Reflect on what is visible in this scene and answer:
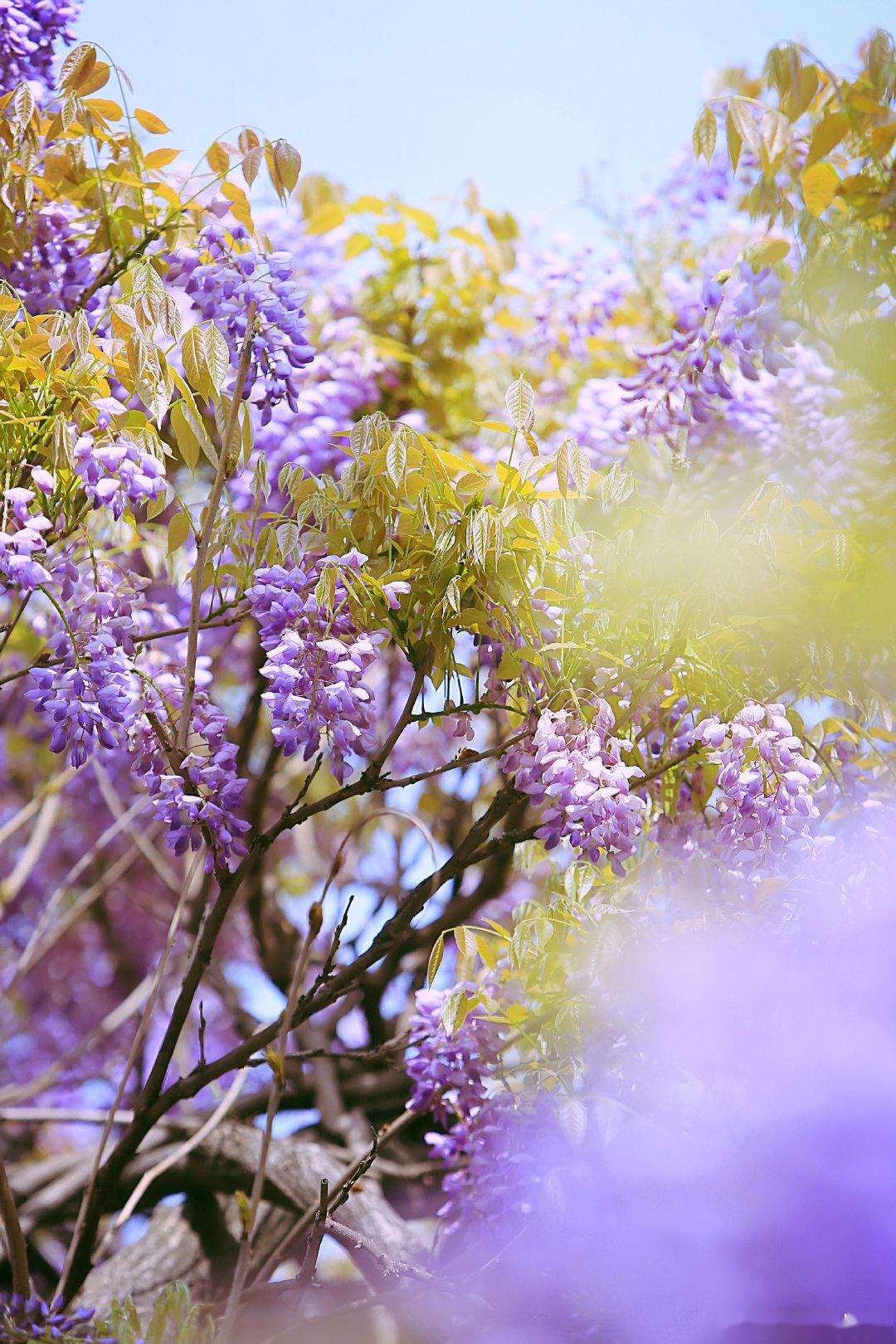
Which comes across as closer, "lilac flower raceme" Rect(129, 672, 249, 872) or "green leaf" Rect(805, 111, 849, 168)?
"green leaf" Rect(805, 111, 849, 168)

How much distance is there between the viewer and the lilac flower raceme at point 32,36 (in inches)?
54.9

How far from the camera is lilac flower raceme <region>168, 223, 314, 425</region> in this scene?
111cm

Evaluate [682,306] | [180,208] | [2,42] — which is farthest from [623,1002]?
[2,42]

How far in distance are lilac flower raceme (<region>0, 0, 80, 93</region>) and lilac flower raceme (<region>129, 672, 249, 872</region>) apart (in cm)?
85

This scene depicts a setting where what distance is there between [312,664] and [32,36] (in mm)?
975

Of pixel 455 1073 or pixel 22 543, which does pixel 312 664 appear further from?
pixel 455 1073

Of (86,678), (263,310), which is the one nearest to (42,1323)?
(86,678)

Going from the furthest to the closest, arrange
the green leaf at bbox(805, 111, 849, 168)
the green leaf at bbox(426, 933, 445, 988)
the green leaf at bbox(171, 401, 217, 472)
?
the green leaf at bbox(426, 933, 445, 988) → the green leaf at bbox(171, 401, 217, 472) → the green leaf at bbox(805, 111, 849, 168)

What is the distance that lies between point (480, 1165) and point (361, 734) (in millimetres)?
584

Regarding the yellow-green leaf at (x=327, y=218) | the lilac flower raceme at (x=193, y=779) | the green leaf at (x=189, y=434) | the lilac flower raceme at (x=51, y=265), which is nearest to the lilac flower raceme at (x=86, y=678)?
the lilac flower raceme at (x=193, y=779)

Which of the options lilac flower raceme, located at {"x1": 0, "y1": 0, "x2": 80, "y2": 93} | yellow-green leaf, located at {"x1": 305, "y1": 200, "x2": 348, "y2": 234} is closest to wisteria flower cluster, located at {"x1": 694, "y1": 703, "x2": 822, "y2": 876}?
lilac flower raceme, located at {"x1": 0, "y1": 0, "x2": 80, "y2": 93}

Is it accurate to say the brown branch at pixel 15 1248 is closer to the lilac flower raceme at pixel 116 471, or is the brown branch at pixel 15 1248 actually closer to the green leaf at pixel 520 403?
the lilac flower raceme at pixel 116 471

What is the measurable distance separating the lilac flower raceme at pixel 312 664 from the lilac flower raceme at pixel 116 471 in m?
0.13

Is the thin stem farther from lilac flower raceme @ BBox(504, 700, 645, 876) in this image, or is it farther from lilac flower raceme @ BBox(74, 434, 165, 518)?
lilac flower raceme @ BBox(504, 700, 645, 876)
